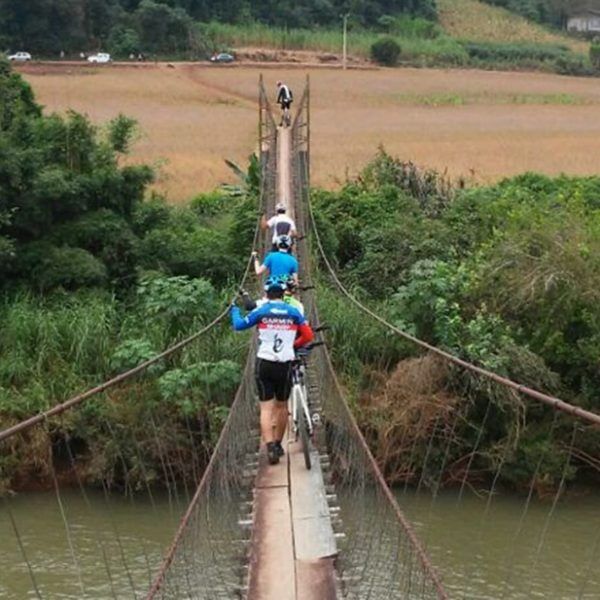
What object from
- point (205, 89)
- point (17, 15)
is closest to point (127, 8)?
point (17, 15)

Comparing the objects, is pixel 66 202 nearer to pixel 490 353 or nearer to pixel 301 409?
pixel 490 353

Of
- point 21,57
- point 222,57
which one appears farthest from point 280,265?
point 222,57

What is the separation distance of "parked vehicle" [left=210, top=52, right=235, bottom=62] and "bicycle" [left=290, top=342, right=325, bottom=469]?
90.9 feet

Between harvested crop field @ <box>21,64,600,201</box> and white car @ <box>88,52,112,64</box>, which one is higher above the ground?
white car @ <box>88,52,112,64</box>

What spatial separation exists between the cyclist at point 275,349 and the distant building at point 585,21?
4378 centimetres

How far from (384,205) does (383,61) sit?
931 inches

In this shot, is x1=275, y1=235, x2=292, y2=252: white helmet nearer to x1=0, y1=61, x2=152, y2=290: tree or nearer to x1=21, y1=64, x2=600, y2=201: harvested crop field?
x1=0, y1=61, x2=152, y2=290: tree

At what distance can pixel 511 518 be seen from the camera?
8250 millimetres

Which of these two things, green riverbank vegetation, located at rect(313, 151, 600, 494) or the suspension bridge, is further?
green riverbank vegetation, located at rect(313, 151, 600, 494)

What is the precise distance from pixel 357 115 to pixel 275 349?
65.2 ft

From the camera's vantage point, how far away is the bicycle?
5.18 m

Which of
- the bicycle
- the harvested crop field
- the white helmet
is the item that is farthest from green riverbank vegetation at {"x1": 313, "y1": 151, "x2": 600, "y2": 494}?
the harvested crop field

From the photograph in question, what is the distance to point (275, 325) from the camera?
488 centimetres

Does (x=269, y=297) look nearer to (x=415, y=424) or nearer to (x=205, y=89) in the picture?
(x=415, y=424)
